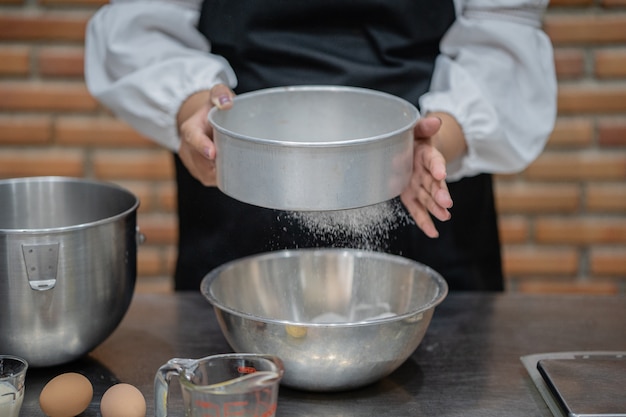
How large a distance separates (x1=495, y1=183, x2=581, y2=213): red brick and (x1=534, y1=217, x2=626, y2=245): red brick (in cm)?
3

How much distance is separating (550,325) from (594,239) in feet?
3.15

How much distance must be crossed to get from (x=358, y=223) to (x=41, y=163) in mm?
1175

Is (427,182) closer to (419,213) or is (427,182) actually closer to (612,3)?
(419,213)

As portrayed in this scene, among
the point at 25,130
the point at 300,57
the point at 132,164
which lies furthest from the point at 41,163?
the point at 300,57

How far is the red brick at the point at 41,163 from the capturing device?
199cm

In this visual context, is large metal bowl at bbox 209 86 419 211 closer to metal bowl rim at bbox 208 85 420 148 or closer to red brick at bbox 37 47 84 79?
metal bowl rim at bbox 208 85 420 148

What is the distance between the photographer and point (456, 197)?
1.33m

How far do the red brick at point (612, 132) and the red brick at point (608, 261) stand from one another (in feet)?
0.77

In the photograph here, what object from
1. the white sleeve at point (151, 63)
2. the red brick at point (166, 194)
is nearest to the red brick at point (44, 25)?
the red brick at point (166, 194)

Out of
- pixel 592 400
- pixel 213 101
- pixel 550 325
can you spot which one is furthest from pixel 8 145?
pixel 592 400

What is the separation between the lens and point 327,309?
1.08 meters

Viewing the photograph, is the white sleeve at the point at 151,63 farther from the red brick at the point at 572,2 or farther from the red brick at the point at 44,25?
the red brick at the point at 572,2

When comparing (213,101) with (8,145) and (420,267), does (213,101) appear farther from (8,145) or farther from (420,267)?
(8,145)

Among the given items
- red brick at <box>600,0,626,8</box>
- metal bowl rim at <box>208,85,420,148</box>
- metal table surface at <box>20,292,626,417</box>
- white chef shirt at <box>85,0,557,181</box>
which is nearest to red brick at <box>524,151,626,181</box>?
red brick at <box>600,0,626,8</box>
